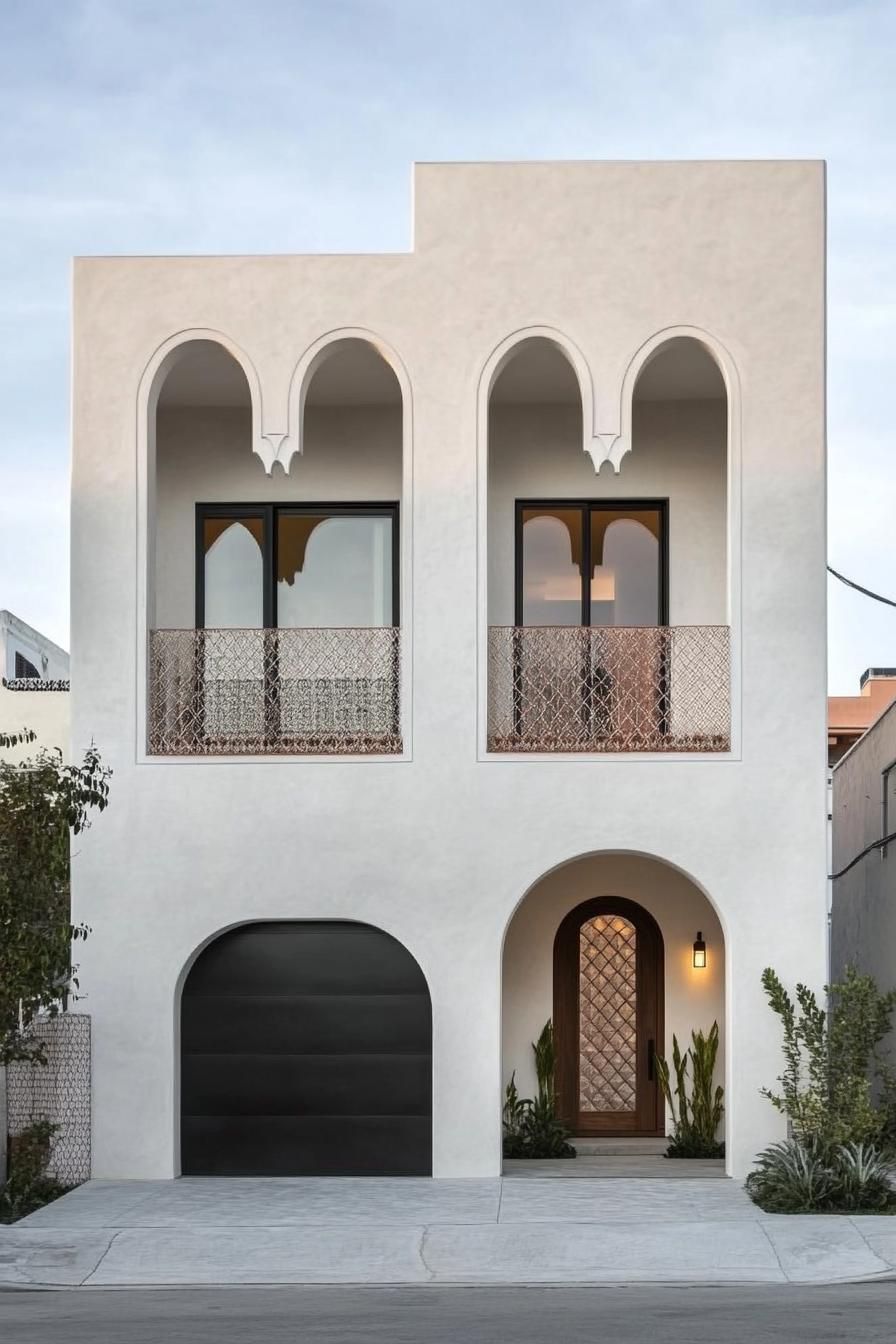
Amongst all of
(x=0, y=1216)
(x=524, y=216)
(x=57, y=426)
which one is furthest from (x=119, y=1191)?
(x=524, y=216)

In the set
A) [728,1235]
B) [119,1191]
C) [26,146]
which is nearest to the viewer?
[728,1235]

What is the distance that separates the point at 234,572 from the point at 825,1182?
25.6ft

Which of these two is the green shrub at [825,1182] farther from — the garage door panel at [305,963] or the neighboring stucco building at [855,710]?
the neighboring stucco building at [855,710]

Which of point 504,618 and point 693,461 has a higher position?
point 693,461

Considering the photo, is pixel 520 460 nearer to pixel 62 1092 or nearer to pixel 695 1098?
pixel 695 1098

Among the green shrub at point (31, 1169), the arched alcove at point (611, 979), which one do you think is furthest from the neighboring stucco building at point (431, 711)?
the arched alcove at point (611, 979)

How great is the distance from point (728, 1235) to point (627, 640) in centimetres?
519

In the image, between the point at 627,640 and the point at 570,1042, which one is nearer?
the point at 627,640

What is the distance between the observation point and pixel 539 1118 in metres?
15.6

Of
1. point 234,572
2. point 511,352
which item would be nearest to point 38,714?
point 234,572

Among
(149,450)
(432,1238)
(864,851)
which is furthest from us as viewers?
(864,851)

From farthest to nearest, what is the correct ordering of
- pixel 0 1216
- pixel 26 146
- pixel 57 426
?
pixel 26 146, pixel 57 426, pixel 0 1216

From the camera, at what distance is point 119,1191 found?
1353cm

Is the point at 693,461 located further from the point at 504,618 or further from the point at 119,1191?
the point at 119,1191
